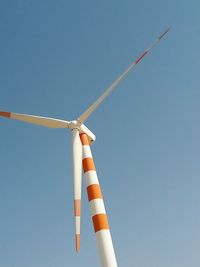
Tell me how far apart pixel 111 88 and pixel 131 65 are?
3.85 metres

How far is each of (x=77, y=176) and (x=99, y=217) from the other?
507 cm

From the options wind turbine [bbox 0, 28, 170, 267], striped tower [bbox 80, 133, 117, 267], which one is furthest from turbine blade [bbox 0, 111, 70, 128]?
striped tower [bbox 80, 133, 117, 267]

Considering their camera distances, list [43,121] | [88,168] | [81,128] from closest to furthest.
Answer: [88,168]
[81,128]
[43,121]

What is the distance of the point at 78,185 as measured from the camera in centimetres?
3155

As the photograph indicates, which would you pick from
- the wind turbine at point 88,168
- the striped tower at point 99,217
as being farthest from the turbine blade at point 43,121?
the striped tower at point 99,217

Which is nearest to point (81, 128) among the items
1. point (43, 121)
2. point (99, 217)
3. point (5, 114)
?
point (43, 121)

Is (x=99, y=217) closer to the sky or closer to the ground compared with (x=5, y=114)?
closer to the ground

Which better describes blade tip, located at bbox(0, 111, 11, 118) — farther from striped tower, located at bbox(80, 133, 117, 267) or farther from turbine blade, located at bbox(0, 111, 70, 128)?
striped tower, located at bbox(80, 133, 117, 267)

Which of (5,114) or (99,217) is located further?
(5,114)

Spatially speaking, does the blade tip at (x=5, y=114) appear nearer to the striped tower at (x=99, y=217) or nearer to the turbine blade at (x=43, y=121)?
the turbine blade at (x=43, y=121)

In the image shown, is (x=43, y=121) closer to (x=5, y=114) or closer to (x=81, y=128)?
(x=81, y=128)

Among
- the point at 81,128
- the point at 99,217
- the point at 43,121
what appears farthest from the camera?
the point at 43,121

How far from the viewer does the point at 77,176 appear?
104 ft

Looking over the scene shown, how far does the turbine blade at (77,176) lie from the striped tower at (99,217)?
0.74m
